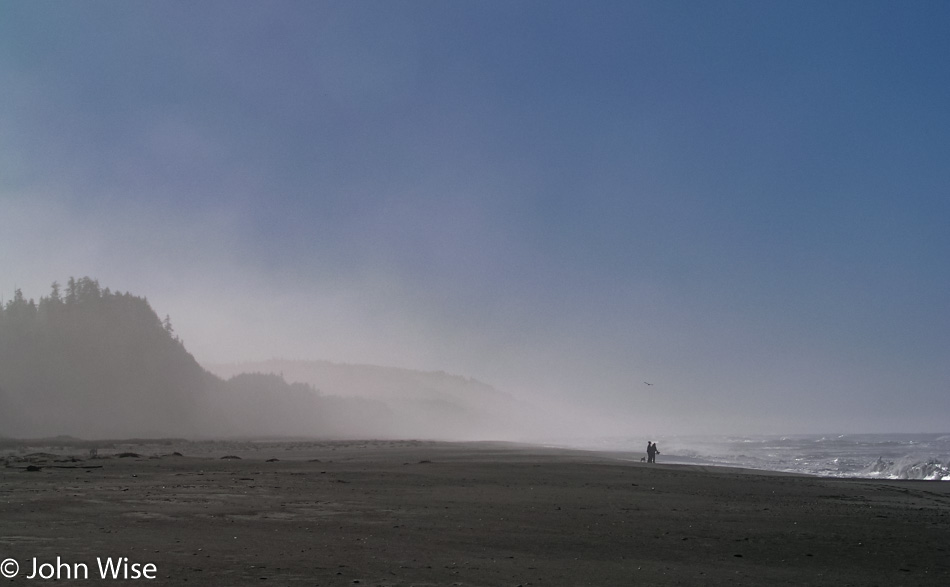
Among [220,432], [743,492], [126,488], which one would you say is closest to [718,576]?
[743,492]

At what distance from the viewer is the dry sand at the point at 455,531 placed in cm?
756

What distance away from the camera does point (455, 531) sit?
1035 centimetres

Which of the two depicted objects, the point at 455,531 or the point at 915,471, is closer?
the point at 455,531

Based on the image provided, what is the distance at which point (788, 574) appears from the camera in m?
8.15

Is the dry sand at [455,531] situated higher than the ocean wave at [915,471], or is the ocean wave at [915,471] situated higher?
the dry sand at [455,531]

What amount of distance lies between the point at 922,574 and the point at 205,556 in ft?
30.8

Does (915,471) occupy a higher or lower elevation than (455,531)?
lower

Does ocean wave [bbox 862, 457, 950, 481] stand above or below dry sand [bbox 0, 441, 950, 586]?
below

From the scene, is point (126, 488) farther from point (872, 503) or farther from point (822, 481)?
point (822, 481)

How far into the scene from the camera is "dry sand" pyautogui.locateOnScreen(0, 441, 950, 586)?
24.8 ft

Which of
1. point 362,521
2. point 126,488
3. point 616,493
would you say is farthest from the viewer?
point 616,493

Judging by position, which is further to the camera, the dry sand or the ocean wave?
the ocean wave

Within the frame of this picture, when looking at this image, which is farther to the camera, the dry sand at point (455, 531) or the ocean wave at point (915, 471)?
the ocean wave at point (915, 471)

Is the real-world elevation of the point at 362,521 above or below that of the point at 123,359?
below
